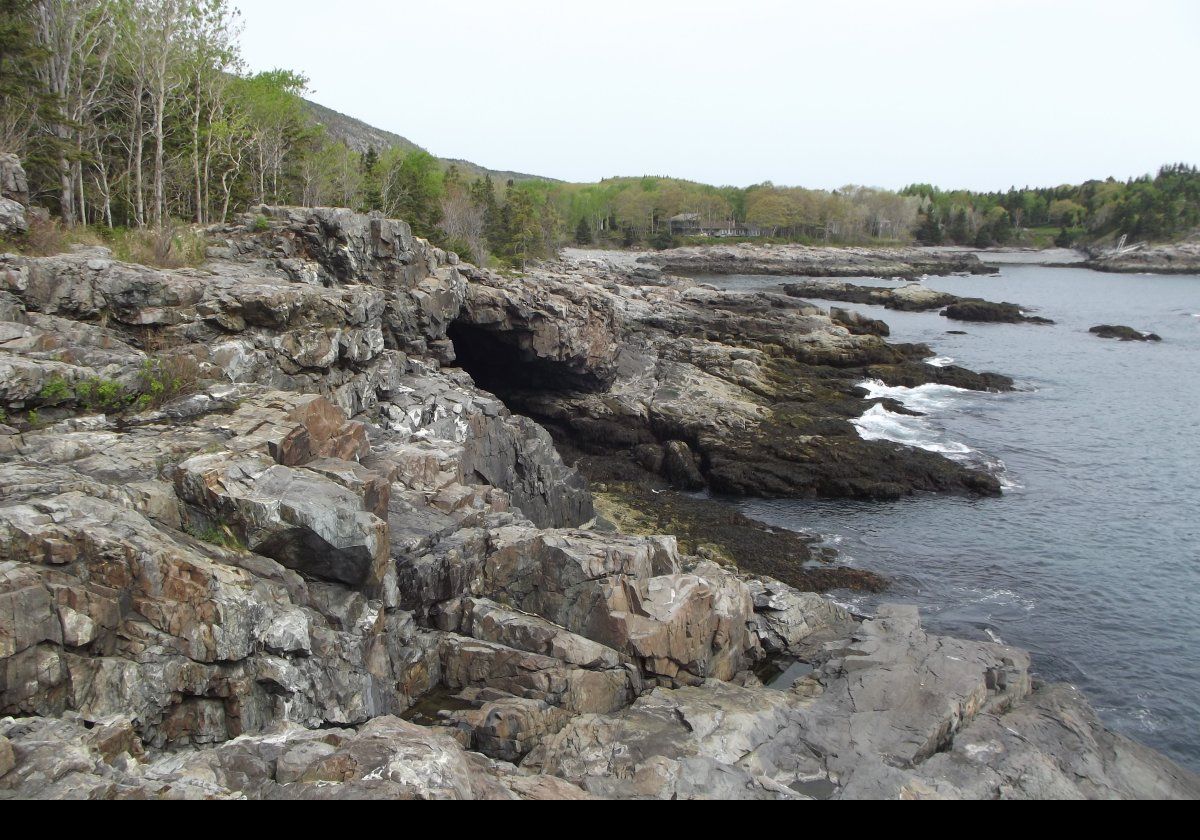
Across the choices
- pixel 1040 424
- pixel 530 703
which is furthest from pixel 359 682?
pixel 1040 424

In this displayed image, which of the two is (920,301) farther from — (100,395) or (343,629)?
(100,395)

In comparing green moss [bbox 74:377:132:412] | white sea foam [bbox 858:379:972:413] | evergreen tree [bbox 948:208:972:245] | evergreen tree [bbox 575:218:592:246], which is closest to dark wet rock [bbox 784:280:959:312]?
white sea foam [bbox 858:379:972:413]

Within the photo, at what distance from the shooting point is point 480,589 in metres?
17.6

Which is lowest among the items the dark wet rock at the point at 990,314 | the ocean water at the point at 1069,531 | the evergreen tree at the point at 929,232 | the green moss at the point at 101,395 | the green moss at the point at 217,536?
the ocean water at the point at 1069,531

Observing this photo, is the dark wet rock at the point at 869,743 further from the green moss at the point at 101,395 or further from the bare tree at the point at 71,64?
the bare tree at the point at 71,64

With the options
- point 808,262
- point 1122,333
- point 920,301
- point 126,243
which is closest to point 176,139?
point 126,243

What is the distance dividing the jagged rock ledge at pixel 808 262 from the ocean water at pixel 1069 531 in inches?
2679

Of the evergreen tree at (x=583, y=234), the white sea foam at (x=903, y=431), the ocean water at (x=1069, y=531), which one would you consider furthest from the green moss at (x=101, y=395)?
the evergreen tree at (x=583, y=234)

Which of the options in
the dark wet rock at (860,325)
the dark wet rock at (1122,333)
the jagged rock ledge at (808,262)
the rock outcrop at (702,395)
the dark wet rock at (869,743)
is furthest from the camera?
the jagged rock ledge at (808,262)

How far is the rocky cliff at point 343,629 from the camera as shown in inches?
422

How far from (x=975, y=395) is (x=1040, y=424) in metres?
6.25

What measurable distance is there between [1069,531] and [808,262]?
107 m

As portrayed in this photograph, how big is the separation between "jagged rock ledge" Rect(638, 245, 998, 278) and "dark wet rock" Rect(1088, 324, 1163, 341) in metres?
50.9

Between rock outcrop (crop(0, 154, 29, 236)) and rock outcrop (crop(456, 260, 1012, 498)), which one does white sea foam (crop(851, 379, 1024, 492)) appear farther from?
rock outcrop (crop(0, 154, 29, 236))
